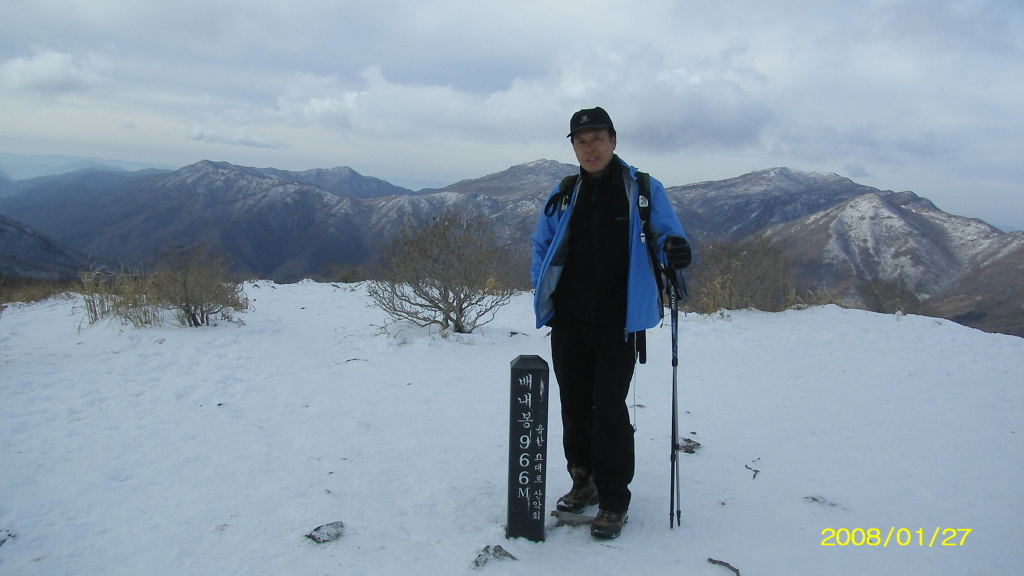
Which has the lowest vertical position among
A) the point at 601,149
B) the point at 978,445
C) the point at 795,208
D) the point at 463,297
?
the point at 978,445


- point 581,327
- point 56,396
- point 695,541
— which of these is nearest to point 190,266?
point 56,396

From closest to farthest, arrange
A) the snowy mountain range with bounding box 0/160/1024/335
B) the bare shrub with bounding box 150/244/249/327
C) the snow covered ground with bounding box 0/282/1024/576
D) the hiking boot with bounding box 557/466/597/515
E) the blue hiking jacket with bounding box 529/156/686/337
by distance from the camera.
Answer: the snow covered ground with bounding box 0/282/1024/576, the blue hiking jacket with bounding box 529/156/686/337, the hiking boot with bounding box 557/466/597/515, the bare shrub with bounding box 150/244/249/327, the snowy mountain range with bounding box 0/160/1024/335

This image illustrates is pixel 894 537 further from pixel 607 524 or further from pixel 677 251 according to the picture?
pixel 677 251

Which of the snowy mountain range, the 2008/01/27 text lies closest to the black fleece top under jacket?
the 2008/01/27 text

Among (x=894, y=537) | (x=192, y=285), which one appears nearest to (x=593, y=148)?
(x=894, y=537)

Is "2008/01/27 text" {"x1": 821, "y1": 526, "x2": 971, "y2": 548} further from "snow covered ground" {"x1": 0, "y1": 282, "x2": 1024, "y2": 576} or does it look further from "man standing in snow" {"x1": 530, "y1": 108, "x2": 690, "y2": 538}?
"man standing in snow" {"x1": 530, "y1": 108, "x2": 690, "y2": 538}

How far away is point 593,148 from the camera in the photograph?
2461 mm

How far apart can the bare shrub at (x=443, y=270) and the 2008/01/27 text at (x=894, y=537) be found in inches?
201

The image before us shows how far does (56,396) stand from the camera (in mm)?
4164

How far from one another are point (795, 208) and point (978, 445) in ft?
385

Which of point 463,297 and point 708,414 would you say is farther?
point 463,297

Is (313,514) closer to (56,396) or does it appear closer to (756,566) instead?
(756,566)

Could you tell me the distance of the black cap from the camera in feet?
7.92

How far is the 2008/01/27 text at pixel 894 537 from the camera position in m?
2.40
